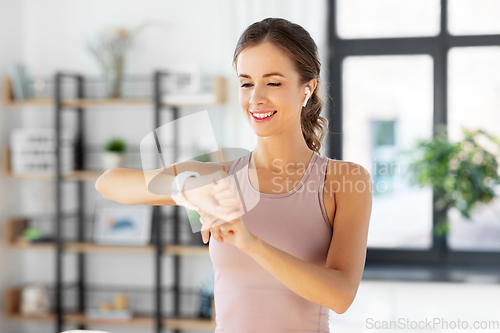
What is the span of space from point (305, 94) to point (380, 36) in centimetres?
208

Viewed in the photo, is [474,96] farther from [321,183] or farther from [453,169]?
[321,183]

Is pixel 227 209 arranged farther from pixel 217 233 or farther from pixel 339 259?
pixel 339 259

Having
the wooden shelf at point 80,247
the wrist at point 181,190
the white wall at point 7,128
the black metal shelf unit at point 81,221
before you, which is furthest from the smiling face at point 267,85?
the white wall at point 7,128

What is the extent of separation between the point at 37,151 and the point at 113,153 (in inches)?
19.8

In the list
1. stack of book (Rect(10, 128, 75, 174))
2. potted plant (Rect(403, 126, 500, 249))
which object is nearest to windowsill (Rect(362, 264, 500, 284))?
potted plant (Rect(403, 126, 500, 249))

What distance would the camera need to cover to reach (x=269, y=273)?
1.16m

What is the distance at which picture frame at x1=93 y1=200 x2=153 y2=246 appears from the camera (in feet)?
10.2

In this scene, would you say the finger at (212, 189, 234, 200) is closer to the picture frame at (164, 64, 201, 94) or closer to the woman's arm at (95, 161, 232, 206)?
the woman's arm at (95, 161, 232, 206)

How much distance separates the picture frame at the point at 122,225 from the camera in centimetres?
311

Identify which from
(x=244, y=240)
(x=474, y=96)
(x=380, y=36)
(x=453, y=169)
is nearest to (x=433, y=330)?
(x=453, y=169)

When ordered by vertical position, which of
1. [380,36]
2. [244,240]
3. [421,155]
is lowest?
[244,240]

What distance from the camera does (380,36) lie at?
3.12 m

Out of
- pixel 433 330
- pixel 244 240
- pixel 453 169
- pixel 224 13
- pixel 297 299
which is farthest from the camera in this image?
pixel 224 13

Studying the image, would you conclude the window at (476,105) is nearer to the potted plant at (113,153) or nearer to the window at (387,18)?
the window at (387,18)
